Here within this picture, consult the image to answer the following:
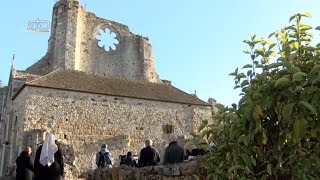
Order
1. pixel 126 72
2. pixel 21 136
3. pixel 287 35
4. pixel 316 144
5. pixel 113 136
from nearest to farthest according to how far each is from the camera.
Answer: pixel 316 144
pixel 287 35
pixel 21 136
pixel 113 136
pixel 126 72

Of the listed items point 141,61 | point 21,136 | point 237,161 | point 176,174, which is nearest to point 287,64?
point 237,161

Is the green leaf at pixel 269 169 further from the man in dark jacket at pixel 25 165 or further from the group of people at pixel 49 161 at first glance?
the man in dark jacket at pixel 25 165

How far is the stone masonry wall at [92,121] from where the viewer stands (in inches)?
794

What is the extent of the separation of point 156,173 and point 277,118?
187 inches

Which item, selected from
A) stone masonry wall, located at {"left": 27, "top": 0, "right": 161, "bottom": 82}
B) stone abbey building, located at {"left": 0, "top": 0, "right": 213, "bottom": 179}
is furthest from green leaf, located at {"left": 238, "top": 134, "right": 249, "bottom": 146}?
stone masonry wall, located at {"left": 27, "top": 0, "right": 161, "bottom": 82}

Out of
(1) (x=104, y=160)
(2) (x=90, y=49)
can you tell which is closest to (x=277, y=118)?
(1) (x=104, y=160)

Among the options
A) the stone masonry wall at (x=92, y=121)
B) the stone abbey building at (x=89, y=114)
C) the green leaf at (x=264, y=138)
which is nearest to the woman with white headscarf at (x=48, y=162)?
the green leaf at (x=264, y=138)

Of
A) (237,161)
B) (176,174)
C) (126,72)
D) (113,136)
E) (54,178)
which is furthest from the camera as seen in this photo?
(126,72)

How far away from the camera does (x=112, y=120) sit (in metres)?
21.9

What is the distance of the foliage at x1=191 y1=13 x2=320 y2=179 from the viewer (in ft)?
8.52

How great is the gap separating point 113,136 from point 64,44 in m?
14.6

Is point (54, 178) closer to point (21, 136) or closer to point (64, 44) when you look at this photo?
point (21, 136)

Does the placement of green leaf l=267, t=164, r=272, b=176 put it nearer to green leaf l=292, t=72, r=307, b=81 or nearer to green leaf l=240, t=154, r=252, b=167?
green leaf l=240, t=154, r=252, b=167

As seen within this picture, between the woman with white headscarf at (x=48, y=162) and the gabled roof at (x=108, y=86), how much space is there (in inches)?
524
